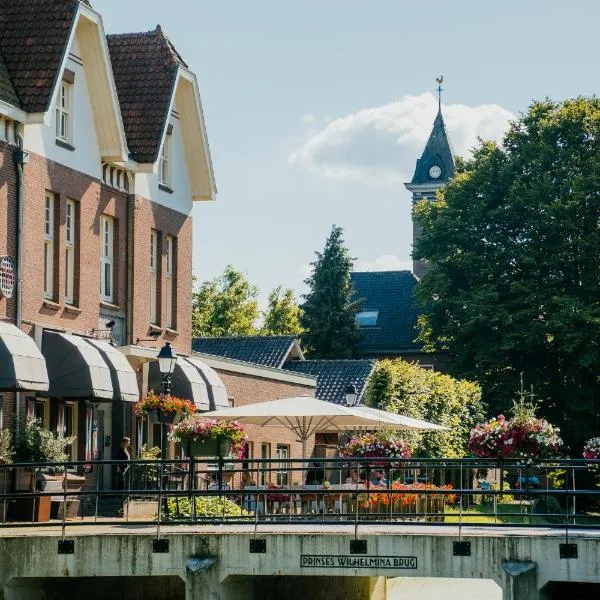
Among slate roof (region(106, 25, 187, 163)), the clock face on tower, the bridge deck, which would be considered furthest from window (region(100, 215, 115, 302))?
the clock face on tower

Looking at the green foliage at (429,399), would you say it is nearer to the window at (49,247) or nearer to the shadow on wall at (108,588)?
the window at (49,247)

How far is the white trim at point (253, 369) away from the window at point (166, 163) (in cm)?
454

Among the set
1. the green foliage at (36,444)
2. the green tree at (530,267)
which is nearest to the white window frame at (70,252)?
the green foliage at (36,444)

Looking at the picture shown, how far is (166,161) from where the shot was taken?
126 feet

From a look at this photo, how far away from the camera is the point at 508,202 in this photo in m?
Result: 59.0

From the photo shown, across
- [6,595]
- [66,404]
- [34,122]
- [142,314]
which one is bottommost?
[6,595]

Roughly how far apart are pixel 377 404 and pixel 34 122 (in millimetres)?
24442

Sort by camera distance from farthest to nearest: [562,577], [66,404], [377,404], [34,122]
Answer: [377,404], [66,404], [34,122], [562,577]

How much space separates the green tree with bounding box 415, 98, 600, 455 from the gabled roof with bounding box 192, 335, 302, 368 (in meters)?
6.88

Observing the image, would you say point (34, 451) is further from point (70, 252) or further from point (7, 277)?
point (70, 252)

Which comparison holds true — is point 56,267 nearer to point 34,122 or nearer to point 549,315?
point 34,122

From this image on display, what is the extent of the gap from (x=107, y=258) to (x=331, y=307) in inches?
1551

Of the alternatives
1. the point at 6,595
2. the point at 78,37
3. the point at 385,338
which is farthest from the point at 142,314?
the point at 385,338

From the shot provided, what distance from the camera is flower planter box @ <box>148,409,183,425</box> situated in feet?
106
